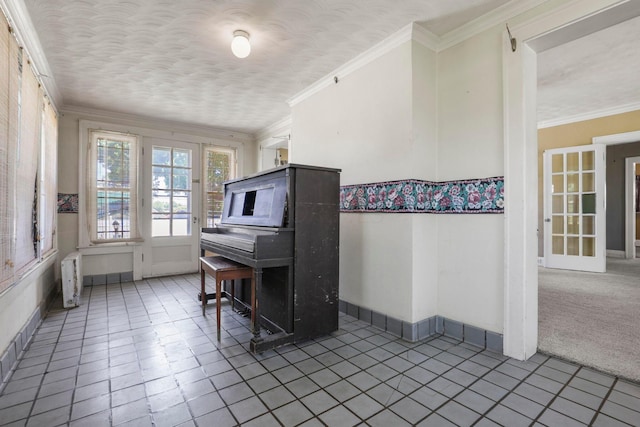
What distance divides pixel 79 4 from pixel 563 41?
3.64 meters

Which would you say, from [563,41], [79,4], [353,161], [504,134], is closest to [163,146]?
[79,4]

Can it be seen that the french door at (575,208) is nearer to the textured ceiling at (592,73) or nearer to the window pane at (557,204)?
the window pane at (557,204)

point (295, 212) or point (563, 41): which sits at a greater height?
point (563, 41)

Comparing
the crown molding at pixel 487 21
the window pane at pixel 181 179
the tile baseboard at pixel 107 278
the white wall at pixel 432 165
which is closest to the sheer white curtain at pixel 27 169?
the tile baseboard at pixel 107 278

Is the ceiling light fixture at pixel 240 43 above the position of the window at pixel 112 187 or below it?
above

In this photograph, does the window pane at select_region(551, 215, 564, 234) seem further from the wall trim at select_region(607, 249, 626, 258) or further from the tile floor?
the tile floor

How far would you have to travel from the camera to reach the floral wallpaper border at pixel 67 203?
4.54m

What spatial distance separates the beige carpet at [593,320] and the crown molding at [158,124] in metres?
5.47

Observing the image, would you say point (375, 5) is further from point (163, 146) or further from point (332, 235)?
point (163, 146)

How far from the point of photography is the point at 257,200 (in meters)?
3.19

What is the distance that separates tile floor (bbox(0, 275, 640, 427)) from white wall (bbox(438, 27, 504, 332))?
386 mm

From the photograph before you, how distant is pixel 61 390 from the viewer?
191 cm

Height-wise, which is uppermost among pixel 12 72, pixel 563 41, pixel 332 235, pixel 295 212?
pixel 563 41

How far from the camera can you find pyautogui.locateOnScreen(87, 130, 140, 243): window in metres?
4.75
